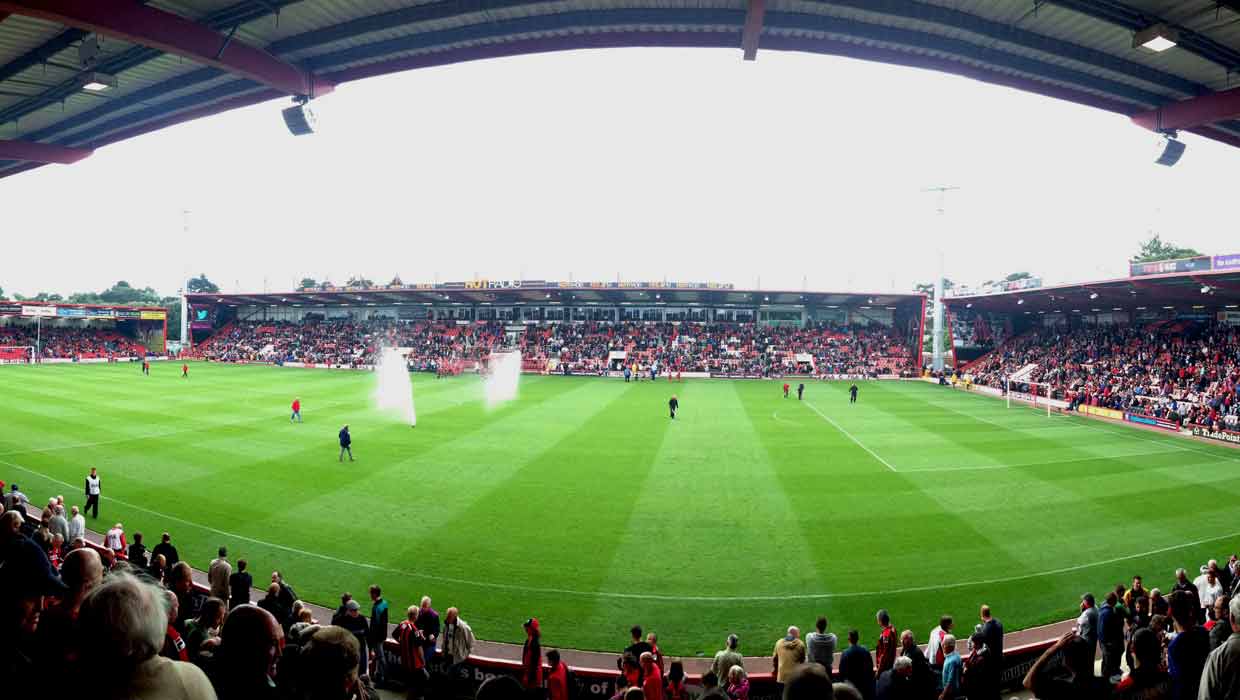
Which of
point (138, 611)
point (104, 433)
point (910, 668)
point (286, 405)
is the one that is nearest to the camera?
point (138, 611)

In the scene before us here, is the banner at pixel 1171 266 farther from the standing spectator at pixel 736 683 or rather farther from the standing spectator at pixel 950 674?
the standing spectator at pixel 736 683

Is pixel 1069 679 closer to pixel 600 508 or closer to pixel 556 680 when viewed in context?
pixel 556 680

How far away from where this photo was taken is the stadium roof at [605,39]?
26.9 ft

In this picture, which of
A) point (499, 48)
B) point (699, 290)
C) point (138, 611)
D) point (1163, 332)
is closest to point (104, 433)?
point (499, 48)

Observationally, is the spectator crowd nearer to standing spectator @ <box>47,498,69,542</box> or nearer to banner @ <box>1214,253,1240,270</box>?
standing spectator @ <box>47,498,69,542</box>

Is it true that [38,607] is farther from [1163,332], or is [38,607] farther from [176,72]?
[1163,332]

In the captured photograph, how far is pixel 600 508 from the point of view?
14195 millimetres

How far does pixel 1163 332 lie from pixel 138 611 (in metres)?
55.2

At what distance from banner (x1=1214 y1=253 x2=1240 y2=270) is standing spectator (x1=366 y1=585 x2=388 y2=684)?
37.3m

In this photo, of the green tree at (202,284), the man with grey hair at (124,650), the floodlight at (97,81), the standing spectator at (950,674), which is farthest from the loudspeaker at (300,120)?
the green tree at (202,284)

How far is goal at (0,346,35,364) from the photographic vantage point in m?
57.0

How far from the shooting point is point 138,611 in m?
1.92

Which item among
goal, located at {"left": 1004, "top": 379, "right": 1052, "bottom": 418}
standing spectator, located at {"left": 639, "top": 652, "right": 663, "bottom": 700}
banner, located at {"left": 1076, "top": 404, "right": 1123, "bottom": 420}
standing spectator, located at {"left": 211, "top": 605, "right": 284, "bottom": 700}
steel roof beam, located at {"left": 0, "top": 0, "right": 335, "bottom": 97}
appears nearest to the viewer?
standing spectator, located at {"left": 211, "top": 605, "right": 284, "bottom": 700}

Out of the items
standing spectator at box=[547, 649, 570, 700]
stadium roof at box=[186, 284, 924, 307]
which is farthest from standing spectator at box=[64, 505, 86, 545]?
stadium roof at box=[186, 284, 924, 307]
